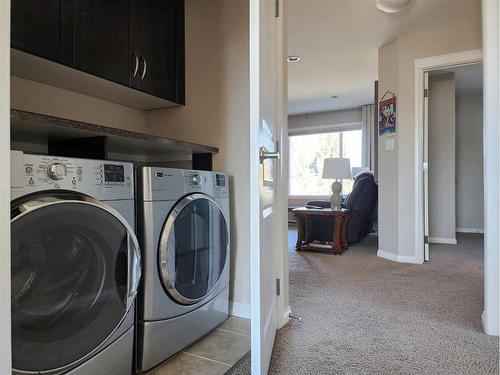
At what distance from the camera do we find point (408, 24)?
10.5 ft

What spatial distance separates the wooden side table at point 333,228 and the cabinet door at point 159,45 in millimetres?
2240

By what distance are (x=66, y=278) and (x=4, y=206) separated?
607 millimetres

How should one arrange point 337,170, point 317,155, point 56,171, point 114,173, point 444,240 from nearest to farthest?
point 56,171 < point 114,173 < point 337,170 < point 444,240 < point 317,155

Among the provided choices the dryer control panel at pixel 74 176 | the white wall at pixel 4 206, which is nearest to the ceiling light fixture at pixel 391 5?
the dryer control panel at pixel 74 176

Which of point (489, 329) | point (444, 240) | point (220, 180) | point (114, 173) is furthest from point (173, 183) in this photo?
point (444, 240)

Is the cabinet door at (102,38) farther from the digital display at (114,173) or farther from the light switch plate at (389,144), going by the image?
the light switch plate at (389,144)

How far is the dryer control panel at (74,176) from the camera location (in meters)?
0.94

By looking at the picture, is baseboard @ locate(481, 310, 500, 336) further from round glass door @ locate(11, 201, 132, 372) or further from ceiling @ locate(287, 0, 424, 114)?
ceiling @ locate(287, 0, 424, 114)

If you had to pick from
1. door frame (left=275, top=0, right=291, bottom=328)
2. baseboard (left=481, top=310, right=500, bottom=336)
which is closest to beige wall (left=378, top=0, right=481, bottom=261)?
baseboard (left=481, top=310, right=500, bottom=336)

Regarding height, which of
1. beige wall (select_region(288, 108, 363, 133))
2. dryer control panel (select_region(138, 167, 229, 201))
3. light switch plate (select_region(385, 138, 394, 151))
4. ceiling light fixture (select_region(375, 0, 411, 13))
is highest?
ceiling light fixture (select_region(375, 0, 411, 13))

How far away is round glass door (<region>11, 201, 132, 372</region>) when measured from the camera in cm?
93

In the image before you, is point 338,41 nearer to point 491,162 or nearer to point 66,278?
point 491,162

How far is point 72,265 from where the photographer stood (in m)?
1.06

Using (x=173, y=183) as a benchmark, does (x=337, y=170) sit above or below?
above
